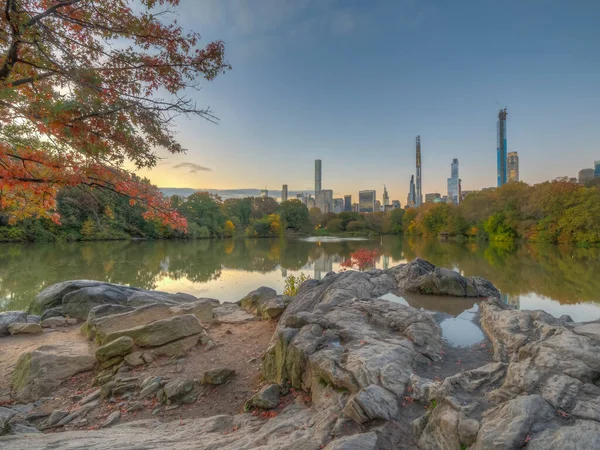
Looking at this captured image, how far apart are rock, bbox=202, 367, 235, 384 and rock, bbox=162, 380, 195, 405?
0.21 meters

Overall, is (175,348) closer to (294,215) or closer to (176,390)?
(176,390)

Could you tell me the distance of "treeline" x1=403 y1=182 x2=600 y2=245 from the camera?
101ft

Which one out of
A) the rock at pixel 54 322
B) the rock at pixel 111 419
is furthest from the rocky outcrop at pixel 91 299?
the rock at pixel 111 419

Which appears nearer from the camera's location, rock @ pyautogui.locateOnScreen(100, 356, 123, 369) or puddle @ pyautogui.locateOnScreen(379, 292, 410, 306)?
rock @ pyautogui.locateOnScreen(100, 356, 123, 369)

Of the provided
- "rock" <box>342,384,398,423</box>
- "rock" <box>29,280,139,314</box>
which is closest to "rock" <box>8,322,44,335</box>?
"rock" <box>29,280,139,314</box>

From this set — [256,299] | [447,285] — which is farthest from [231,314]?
[447,285]

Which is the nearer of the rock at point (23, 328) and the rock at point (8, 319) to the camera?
the rock at point (23, 328)

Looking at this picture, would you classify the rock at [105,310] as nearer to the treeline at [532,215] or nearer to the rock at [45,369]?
the rock at [45,369]

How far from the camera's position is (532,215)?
3728 cm

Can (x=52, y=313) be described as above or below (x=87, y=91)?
below

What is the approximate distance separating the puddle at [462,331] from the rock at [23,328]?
26.9ft

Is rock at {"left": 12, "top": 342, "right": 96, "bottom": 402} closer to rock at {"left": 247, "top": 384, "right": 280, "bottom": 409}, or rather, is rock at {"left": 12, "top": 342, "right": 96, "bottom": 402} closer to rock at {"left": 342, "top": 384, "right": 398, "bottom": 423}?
rock at {"left": 247, "top": 384, "right": 280, "bottom": 409}

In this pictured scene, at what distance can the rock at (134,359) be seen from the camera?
500cm

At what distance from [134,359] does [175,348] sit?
0.64 m
